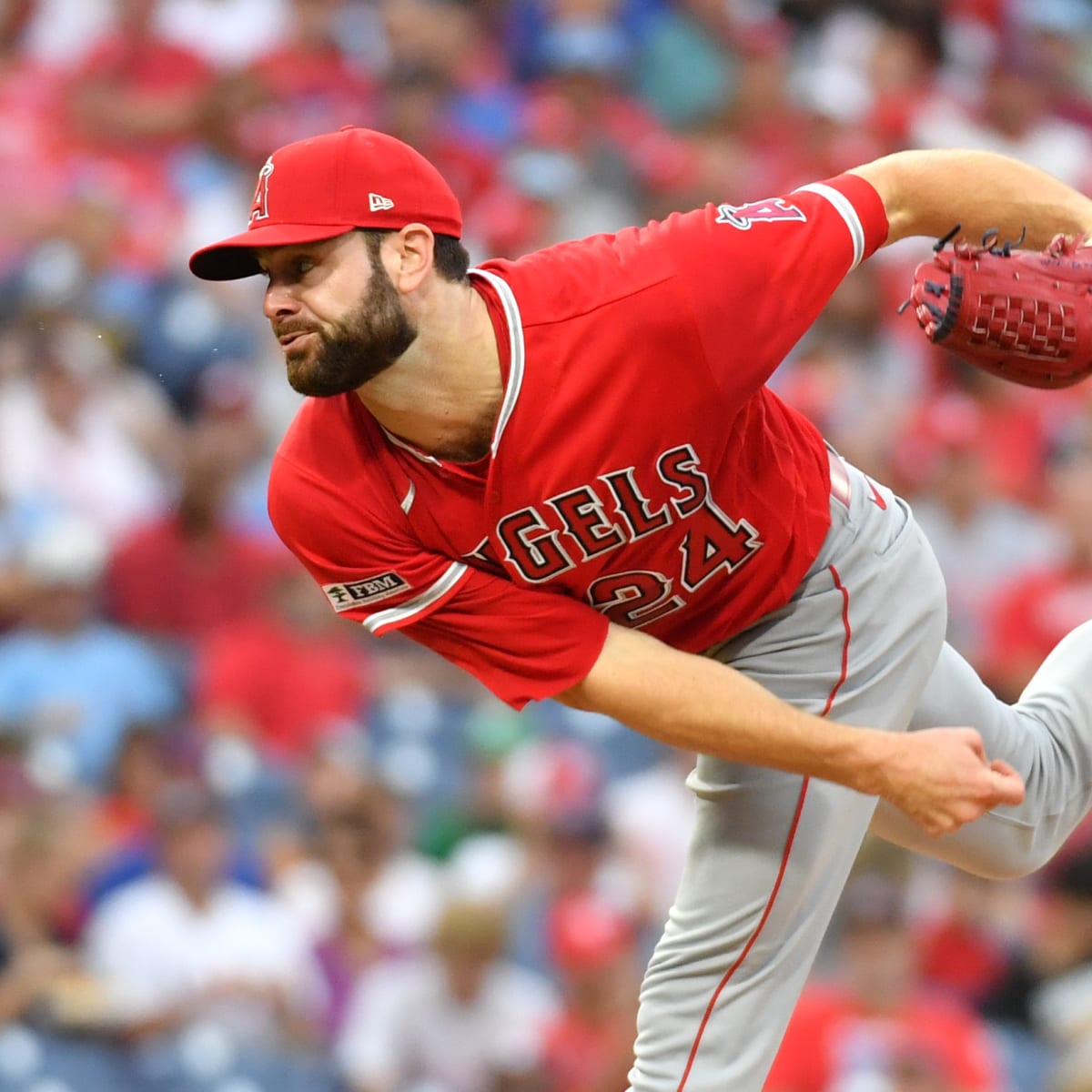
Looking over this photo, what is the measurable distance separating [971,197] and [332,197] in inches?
43.5

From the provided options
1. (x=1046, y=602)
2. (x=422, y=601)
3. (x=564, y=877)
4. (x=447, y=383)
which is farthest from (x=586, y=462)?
(x=1046, y=602)

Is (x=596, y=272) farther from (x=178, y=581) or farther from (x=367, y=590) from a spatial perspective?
(x=178, y=581)

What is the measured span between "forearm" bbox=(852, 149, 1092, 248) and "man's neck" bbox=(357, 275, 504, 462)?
73 cm

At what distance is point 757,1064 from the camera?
10.4 feet

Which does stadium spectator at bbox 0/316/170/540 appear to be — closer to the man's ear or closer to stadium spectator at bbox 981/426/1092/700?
stadium spectator at bbox 981/426/1092/700

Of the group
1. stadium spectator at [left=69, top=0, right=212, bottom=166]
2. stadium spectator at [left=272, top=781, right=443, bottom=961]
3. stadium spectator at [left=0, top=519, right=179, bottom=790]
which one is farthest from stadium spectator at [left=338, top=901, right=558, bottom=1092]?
stadium spectator at [left=69, top=0, right=212, bottom=166]

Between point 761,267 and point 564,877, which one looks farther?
point 564,877

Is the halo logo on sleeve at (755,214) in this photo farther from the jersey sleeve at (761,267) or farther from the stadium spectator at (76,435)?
the stadium spectator at (76,435)

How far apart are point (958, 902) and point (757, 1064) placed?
229cm

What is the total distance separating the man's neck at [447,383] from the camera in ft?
9.47

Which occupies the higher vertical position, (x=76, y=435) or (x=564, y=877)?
(x=76, y=435)

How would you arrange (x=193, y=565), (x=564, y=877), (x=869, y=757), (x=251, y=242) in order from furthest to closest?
(x=193, y=565), (x=564, y=877), (x=869, y=757), (x=251, y=242)

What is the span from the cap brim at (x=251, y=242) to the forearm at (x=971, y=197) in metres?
0.95

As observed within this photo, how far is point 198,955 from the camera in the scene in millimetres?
4914
